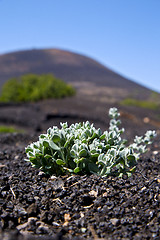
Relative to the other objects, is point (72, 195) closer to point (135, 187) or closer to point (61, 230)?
point (61, 230)

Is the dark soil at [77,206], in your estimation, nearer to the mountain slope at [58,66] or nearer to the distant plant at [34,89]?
the distant plant at [34,89]

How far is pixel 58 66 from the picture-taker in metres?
50.8

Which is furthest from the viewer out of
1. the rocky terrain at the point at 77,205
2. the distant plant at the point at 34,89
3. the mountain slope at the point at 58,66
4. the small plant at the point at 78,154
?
the mountain slope at the point at 58,66

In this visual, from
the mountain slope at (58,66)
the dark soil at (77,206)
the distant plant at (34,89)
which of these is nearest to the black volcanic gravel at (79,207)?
the dark soil at (77,206)

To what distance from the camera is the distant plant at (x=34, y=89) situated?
51.6 feet

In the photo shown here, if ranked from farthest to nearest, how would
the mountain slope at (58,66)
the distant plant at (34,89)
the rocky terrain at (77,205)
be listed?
the mountain slope at (58,66) → the distant plant at (34,89) → the rocky terrain at (77,205)

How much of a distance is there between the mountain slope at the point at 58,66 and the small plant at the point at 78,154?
1541 inches

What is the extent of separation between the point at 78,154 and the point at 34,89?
14.4 meters

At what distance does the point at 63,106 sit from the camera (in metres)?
12.7

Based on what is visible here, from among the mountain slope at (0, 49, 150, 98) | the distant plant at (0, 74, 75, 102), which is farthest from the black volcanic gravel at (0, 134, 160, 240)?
the mountain slope at (0, 49, 150, 98)

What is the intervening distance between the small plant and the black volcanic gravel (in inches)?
3.6

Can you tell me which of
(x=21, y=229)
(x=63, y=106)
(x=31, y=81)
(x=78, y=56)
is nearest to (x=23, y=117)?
(x=63, y=106)

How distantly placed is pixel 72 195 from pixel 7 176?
0.68 metres

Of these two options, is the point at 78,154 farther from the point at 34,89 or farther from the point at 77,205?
the point at 34,89
